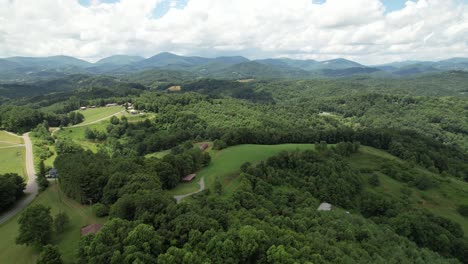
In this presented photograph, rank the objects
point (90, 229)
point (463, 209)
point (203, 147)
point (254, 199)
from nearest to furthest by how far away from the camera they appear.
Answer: point (90, 229)
point (254, 199)
point (463, 209)
point (203, 147)

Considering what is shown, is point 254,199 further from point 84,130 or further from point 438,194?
point 84,130

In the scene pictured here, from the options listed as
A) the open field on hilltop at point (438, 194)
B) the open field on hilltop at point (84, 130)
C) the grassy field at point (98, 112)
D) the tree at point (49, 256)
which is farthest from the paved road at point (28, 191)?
the open field on hilltop at point (438, 194)

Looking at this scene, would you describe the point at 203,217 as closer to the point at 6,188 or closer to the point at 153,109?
the point at 6,188

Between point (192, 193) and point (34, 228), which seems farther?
point (192, 193)

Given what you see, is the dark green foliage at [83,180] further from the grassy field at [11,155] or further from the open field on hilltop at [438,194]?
the open field on hilltop at [438,194]

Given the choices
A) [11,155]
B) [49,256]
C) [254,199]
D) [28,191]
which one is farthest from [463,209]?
[11,155]

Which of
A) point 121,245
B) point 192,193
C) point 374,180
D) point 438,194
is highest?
point 121,245

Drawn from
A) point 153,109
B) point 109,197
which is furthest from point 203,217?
point 153,109

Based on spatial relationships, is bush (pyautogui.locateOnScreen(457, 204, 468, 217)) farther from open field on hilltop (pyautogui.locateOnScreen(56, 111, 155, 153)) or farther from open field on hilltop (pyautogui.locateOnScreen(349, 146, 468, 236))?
open field on hilltop (pyautogui.locateOnScreen(56, 111, 155, 153))
